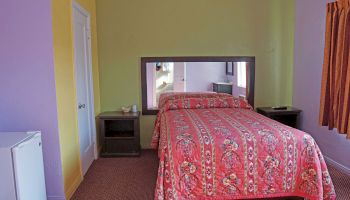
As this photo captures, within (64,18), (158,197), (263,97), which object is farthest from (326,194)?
(64,18)

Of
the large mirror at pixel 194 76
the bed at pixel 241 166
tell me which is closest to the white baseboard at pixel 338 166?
the bed at pixel 241 166

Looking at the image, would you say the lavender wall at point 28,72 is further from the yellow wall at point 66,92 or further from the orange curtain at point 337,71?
the orange curtain at point 337,71

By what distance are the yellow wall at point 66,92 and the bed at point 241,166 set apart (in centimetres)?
104

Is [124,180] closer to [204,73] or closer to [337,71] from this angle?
[204,73]

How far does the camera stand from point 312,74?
3.83 m

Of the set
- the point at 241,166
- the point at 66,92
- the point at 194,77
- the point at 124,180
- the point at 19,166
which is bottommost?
the point at 124,180

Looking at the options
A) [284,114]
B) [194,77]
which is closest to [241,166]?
[284,114]

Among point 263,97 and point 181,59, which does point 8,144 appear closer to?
point 181,59

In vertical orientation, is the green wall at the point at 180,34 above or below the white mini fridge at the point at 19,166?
above

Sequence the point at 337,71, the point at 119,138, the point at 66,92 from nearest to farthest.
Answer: the point at 66,92 → the point at 337,71 → the point at 119,138

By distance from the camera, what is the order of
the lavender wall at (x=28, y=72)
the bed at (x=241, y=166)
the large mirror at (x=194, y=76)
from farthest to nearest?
the large mirror at (x=194, y=76)
the lavender wall at (x=28, y=72)
the bed at (x=241, y=166)

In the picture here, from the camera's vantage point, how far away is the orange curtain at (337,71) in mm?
2996

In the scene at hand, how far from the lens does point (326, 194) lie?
2.43m

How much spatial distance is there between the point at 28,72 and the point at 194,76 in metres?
2.38
